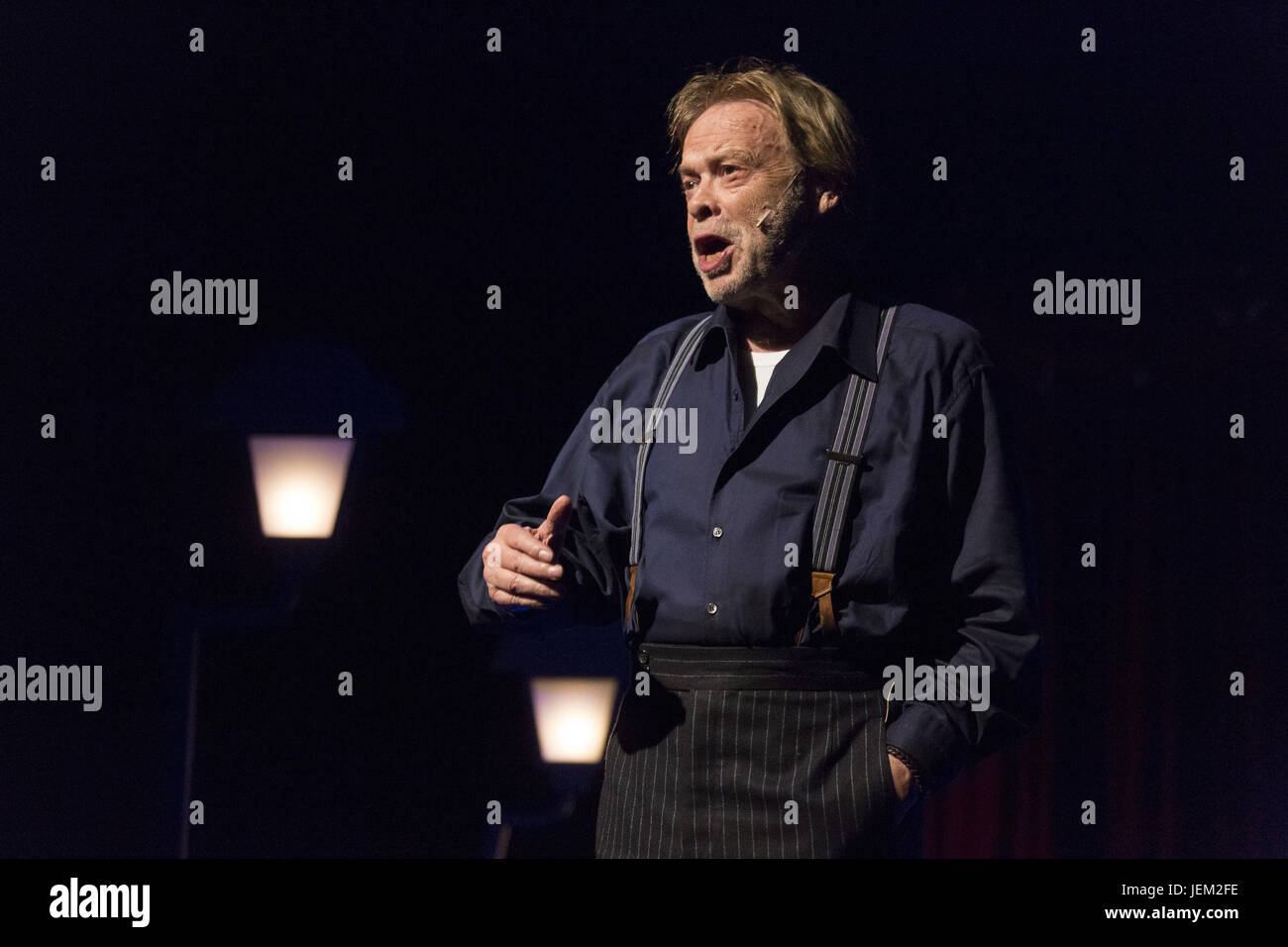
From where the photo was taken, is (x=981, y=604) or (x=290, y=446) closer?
(x=981, y=604)

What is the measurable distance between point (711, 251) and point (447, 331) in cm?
97

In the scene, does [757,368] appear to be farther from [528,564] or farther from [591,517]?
[528,564]

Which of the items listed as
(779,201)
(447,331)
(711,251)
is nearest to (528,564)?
(711,251)

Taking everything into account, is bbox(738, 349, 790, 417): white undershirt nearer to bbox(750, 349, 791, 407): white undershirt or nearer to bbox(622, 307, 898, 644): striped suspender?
bbox(750, 349, 791, 407): white undershirt

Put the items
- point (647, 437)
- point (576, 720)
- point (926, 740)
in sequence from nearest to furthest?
point (926, 740) < point (647, 437) < point (576, 720)

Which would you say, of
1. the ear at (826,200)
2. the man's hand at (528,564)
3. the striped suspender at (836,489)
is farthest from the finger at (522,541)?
the ear at (826,200)

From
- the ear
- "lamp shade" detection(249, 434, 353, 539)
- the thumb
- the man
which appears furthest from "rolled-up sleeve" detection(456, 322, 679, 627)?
"lamp shade" detection(249, 434, 353, 539)

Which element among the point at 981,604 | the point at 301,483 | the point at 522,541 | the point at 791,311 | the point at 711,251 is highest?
the point at 711,251

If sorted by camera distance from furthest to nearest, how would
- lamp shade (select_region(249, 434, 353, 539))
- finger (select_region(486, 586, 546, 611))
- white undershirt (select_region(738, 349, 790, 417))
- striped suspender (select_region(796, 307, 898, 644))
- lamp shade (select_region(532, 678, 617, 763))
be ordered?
1. lamp shade (select_region(532, 678, 617, 763))
2. lamp shade (select_region(249, 434, 353, 539))
3. white undershirt (select_region(738, 349, 790, 417))
4. finger (select_region(486, 586, 546, 611))
5. striped suspender (select_region(796, 307, 898, 644))

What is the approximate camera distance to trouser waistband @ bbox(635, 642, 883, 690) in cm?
223

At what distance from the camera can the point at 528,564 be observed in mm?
2260

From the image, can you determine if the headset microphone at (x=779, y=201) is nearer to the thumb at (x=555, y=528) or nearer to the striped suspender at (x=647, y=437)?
the striped suspender at (x=647, y=437)

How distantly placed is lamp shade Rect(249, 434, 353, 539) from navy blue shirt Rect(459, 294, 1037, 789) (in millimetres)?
713
